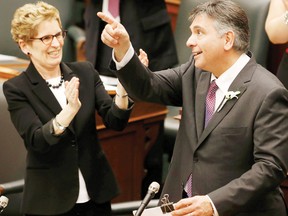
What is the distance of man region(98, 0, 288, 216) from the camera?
2148 millimetres

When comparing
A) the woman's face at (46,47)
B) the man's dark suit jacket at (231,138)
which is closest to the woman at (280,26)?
the man's dark suit jacket at (231,138)

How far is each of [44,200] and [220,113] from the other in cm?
79

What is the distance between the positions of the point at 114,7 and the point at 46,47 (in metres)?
1.26

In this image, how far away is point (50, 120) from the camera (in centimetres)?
261

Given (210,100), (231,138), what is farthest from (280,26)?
(231,138)

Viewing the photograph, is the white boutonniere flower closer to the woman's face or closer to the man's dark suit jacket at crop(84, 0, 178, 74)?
the woman's face

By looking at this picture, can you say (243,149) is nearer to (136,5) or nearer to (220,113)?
(220,113)

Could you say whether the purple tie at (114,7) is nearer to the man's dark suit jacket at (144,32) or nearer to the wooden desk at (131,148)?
the man's dark suit jacket at (144,32)

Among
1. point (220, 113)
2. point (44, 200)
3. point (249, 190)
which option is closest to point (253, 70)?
point (220, 113)

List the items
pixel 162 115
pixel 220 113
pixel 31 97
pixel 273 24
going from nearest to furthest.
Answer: pixel 220 113 → pixel 31 97 → pixel 273 24 → pixel 162 115

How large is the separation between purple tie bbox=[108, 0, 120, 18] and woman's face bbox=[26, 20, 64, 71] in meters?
1.19

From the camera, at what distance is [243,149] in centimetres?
223

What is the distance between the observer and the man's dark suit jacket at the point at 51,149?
2619mm

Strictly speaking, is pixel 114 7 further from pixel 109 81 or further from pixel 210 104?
pixel 210 104
